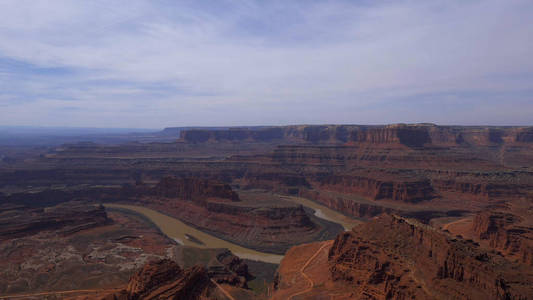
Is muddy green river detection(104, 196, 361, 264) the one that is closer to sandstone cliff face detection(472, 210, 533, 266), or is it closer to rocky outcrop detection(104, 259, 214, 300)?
rocky outcrop detection(104, 259, 214, 300)

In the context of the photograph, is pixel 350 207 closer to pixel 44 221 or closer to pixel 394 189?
pixel 394 189

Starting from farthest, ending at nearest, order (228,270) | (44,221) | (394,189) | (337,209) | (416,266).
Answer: (337,209) < (394,189) < (44,221) < (228,270) < (416,266)

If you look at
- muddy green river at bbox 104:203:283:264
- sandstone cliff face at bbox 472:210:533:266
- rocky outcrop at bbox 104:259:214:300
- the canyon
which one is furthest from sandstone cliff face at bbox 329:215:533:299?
muddy green river at bbox 104:203:283:264

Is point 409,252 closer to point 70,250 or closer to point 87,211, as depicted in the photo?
point 70,250

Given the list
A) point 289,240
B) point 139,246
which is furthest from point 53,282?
point 289,240

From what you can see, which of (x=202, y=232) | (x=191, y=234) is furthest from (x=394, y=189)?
(x=191, y=234)

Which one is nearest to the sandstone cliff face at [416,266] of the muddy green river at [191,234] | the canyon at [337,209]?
the canyon at [337,209]

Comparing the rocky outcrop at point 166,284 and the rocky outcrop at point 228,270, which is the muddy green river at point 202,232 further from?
the rocky outcrop at point 166,284
